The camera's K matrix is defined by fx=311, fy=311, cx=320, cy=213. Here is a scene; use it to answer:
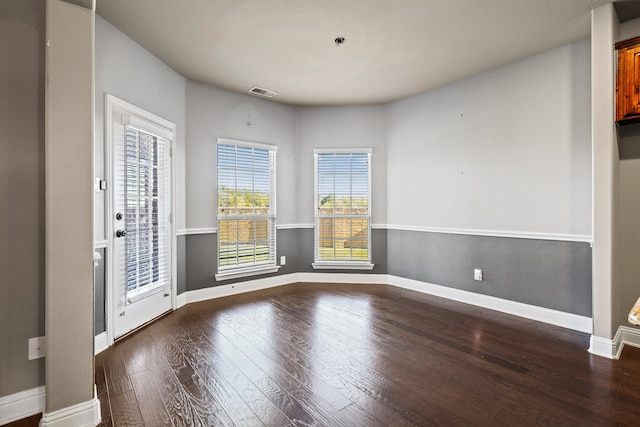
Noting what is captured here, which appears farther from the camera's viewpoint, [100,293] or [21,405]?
[100,293]

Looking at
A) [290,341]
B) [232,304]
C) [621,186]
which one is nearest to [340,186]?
[232,304]

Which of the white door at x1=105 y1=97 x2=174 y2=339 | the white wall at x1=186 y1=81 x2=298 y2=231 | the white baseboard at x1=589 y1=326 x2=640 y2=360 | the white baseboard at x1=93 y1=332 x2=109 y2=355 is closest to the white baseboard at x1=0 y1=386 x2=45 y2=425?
the white baseboard at x1=93 y1=332 x2=109 y2=355

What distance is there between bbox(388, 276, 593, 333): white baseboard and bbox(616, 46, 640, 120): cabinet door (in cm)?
191

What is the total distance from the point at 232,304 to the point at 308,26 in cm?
320

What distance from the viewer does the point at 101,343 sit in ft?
8.75

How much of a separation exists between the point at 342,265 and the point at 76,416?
12.0 feet

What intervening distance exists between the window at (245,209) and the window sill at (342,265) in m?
0.71

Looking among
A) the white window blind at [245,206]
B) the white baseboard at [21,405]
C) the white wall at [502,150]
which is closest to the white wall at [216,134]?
the white window blind at [245,206]

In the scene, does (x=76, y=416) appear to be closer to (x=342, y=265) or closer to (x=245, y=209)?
(x=245, y=209)

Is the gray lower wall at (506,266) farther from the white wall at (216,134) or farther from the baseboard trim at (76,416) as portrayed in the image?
the baseboard trim at (76,416)

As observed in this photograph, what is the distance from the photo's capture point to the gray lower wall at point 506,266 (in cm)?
311

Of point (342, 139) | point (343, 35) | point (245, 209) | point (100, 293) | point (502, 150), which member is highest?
point (343, 35)

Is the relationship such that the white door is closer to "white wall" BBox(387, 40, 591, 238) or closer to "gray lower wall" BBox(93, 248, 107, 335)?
"gray lower wall" BBox(93, 248, 107, 335)

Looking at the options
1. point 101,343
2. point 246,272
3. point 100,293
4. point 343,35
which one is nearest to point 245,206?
point 246,272
